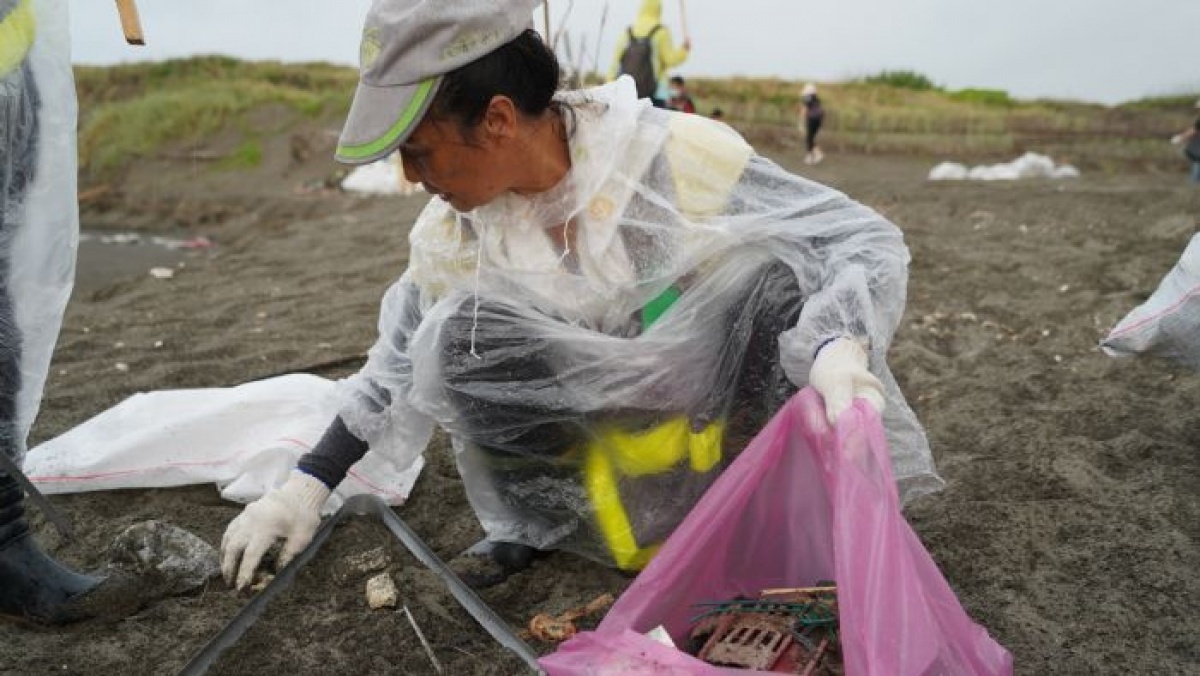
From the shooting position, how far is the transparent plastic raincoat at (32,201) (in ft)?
4.12

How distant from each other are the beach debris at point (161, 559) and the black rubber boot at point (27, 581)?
0.10m

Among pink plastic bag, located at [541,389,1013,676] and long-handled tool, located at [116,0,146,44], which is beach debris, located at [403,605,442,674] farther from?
long-handled tool, located at [116,0,146,44]

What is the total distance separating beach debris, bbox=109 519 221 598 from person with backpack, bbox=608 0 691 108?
4281 millimetres

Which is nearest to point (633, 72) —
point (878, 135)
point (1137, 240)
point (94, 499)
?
point (1137, 240)

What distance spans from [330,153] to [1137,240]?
8.24 m

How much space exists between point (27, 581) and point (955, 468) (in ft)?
5.35

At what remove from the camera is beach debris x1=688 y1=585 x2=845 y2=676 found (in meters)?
1.09

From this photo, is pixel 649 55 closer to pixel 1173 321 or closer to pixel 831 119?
pixel 1173 321

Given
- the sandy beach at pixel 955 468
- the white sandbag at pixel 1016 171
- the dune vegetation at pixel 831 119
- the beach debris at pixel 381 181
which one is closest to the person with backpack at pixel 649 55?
the sandy beach at pixel 955 468

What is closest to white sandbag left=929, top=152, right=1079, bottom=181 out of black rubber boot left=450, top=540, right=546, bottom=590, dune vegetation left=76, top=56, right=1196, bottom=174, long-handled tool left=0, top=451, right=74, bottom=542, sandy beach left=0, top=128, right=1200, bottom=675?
dune vegetation left=76, top=56, right=1196, bottom=174

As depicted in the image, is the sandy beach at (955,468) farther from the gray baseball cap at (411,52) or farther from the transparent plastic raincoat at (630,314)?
the gray baseball cap at (411,52)

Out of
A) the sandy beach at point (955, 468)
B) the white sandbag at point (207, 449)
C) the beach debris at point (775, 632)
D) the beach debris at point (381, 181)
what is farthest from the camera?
the beach debris at point (381, 181)

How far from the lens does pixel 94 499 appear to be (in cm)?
182

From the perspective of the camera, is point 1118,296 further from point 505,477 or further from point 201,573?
point 201,573
